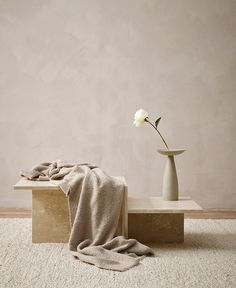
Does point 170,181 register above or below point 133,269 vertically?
above

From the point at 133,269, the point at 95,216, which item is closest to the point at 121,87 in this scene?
the point at 95,216

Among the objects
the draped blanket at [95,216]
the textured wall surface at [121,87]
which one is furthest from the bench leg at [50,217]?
the textured wall surface at [121,87]

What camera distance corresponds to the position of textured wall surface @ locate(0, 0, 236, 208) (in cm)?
443

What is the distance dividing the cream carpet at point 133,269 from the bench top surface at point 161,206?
0.23m

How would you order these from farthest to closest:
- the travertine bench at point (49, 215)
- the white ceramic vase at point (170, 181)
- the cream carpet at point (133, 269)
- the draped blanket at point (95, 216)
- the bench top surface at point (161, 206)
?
the white ceramic vase at point (170, 181) → the travertine bench at point (49, 215) → the bench top surface at point (161, 206) → the draped blanket at point (95, 216) → the cream carpet at point (133, 269)

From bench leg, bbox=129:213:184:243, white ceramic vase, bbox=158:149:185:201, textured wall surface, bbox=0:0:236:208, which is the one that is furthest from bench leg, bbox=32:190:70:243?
textured wall surface, bbox=0:0:236:208

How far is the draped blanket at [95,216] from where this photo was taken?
294 cm

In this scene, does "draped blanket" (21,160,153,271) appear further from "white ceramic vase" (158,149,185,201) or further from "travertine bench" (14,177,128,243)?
"white ceramic vase" (158,149,185,201)

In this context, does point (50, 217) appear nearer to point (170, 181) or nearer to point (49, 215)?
point (49, 215)

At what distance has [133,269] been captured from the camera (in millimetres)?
2703

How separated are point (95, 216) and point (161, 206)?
41cm

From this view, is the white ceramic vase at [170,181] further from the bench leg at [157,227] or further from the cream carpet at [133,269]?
the cream carpet at [133,269]

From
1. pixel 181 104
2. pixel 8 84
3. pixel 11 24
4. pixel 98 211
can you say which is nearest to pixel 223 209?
pixel 181 104

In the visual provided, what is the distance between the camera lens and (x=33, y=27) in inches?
174
